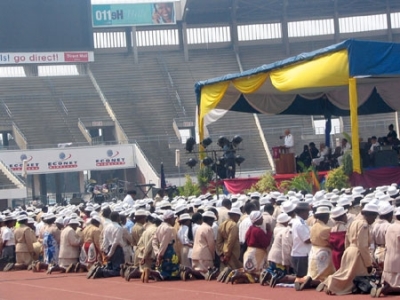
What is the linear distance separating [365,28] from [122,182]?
1958cm

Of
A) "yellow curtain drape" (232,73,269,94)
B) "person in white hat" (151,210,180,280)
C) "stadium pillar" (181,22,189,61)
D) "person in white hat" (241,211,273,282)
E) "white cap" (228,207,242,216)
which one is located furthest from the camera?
"stadium pillar" (181,22,189,61)

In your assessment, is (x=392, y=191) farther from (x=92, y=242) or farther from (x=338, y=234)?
(x=92, y=242)

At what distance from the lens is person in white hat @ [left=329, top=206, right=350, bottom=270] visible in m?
13.1

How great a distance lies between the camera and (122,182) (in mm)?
42156

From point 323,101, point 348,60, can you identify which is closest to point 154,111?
point 323,101

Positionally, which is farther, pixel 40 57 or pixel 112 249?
pixel 40 57

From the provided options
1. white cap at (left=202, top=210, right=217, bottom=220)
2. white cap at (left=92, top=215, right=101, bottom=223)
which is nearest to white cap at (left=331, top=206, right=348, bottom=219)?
white cap at (left=202, top=210, right=217, bottom=220)

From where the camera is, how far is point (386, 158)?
75.6 ft

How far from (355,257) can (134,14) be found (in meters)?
42.3

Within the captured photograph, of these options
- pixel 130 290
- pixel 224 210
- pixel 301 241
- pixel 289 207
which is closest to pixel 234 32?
pixel 224 210

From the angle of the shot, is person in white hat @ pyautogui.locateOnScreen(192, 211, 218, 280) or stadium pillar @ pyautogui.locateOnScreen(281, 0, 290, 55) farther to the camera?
stadium pillar @ pyautogui.locateOnScreen(281, 0, 290, 55)

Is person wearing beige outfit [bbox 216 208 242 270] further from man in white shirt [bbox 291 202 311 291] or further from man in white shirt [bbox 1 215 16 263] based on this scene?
man in white shirt [bbox 1 215 16 263]

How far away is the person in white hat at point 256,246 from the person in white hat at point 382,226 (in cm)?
240

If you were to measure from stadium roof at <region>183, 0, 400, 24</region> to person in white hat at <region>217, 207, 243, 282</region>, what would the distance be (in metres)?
37.7
